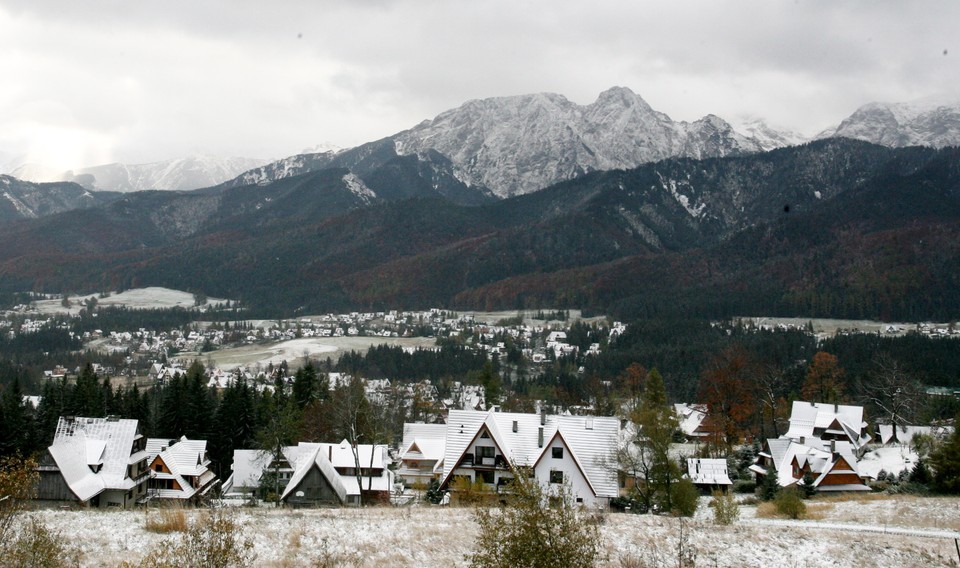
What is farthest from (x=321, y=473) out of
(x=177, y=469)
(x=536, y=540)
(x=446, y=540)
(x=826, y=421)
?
(x=826, y=421)

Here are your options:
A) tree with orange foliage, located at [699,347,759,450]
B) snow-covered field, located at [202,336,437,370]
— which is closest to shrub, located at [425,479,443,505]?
tree with orange foliage, located at [699,347,759,450]

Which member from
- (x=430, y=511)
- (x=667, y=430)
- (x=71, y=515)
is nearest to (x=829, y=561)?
(x=430, y=511)

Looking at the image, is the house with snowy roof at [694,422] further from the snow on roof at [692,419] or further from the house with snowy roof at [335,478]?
the house with snowy roof at [335,478]

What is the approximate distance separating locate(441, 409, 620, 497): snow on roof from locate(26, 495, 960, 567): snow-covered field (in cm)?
1360

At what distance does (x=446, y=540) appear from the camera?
2266 centimetres

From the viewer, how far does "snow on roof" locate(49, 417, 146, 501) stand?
43.9m

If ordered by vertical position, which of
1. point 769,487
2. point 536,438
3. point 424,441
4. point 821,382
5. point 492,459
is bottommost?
point 769,487

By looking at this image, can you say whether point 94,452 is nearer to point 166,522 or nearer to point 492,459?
point 492,459

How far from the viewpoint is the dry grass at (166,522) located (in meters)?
22.0

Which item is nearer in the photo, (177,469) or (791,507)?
(791,507)

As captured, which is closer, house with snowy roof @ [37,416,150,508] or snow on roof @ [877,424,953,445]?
house with snowy roof @ [37,416,150,508]

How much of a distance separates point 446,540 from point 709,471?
35.7 meters

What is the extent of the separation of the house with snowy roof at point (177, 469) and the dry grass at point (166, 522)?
28.5 m

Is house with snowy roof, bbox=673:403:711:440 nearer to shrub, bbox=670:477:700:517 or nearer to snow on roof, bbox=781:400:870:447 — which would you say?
snow on roof, bbox=781:400:870:447
